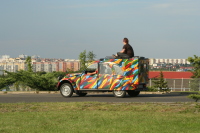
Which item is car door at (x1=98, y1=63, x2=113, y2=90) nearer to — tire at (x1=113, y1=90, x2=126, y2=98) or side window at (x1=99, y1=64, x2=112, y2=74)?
side window at (x1=99, y1=64, x2=112, y2=74)

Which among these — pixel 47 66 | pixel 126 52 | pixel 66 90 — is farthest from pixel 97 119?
pixel 47 66

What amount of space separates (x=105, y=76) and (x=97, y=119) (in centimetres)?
1020

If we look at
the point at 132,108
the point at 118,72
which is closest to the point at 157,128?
the point at 132,108

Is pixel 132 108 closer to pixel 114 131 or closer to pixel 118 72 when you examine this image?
pixel 114 131

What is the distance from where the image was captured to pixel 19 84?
30.3 meters

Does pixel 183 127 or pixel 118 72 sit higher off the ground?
pixel 118 72

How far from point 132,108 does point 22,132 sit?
5600mm

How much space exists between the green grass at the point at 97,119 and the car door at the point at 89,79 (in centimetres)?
647

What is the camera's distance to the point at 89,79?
2283 cm

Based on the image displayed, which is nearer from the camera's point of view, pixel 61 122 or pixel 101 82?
pixel 61 122

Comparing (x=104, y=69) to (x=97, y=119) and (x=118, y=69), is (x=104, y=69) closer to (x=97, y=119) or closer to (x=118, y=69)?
(x=118, y=69)

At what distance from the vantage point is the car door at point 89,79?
22688 mm

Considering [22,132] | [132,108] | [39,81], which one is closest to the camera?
[22,132]

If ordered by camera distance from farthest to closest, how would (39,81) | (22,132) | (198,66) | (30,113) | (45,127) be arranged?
(198,66) → (39,81) → (30,113) → (45,127) → (22,132)
